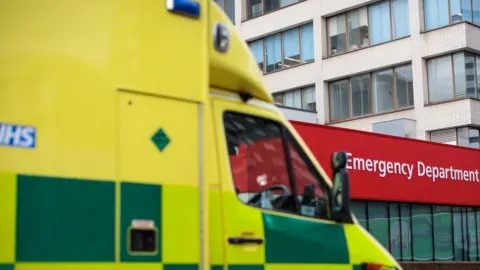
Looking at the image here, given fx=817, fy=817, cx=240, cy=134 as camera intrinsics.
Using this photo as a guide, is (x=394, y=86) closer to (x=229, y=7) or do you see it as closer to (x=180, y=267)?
(x=229, y=7)

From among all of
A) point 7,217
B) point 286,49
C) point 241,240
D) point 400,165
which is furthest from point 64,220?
point 286,49

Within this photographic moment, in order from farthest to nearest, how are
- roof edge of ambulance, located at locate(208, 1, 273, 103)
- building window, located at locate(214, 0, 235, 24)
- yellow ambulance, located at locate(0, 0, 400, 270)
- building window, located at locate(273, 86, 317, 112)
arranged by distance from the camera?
building window, located at locate(214, 0, 235, 24), building window, located at locate(273, 86, 317, 112), roof edge of ambulance, located at locate(208, 1, 273, 103), yellow ambulance, located at locate(0, 0, 400, 270)

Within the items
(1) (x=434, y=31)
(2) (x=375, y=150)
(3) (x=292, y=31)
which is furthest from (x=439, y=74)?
(2) (x=375, y=150)

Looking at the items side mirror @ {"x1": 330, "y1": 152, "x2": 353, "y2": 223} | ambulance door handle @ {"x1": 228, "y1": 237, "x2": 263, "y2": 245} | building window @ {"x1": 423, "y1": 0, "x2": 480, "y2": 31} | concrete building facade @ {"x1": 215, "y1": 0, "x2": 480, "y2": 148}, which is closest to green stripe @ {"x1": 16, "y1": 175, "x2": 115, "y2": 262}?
ambulance door handle @ {"x1": 228, "y1": 237, "x2": 263, "y2": 245}

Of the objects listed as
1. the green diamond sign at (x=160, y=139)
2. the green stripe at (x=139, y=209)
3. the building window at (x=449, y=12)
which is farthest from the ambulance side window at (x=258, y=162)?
the building window at (x=449, y=12)

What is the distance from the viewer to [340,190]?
497cm

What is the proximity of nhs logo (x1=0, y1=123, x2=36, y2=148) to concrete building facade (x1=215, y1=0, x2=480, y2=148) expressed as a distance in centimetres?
2485

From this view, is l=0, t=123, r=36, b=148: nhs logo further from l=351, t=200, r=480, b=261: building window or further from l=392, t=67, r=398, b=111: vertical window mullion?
l=392, t=67, r=398, b=111: vertical window mullion

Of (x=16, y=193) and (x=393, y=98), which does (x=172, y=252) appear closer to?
(x=16, y=193)

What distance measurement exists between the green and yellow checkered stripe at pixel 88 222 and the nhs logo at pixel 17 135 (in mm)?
147

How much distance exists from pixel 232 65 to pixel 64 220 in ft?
4.87

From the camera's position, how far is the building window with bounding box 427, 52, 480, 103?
102 ft

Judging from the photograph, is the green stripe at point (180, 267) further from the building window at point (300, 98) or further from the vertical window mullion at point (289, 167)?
the building window at point (300, 98)

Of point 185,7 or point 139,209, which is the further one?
point 185,7
